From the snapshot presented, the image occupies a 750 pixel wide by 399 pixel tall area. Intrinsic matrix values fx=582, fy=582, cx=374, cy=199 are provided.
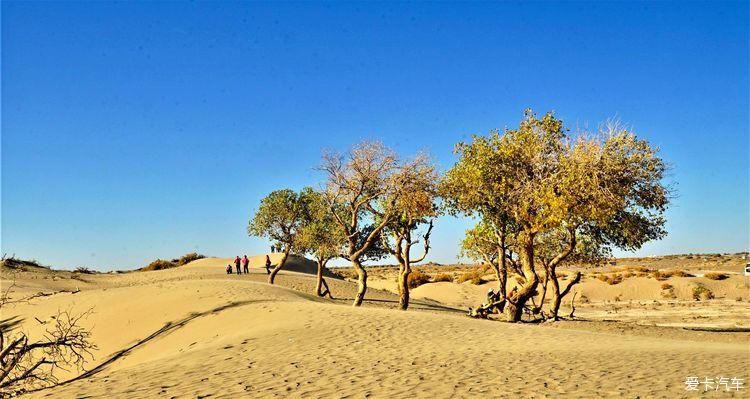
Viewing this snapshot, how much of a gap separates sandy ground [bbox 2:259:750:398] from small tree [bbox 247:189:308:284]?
65.4 ft

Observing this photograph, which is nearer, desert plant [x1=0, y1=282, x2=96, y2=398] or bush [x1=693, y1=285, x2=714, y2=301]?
desert plant [x1=0, y1=282, x2=96, y2=398]

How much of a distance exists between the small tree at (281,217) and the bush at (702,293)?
36267mm

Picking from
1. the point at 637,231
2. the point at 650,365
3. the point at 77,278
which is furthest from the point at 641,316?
the point at 77,278

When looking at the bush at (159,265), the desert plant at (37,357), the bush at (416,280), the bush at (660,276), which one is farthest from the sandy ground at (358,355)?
the bush at (159,265)

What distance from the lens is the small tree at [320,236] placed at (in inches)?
1762

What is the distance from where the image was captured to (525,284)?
2895cm

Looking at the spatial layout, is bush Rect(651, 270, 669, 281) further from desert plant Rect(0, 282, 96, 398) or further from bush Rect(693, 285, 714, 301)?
desert plant Rect(0, 282, 96, 398)

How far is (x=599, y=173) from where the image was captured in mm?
25203

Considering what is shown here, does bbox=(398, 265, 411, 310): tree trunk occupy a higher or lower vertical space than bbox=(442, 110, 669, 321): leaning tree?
lower

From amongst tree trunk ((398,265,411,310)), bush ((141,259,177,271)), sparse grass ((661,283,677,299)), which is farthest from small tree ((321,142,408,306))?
bush ((141,259,177,271))

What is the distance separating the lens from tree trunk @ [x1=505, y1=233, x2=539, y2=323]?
28.0 m

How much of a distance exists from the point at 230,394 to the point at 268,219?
3855 cm

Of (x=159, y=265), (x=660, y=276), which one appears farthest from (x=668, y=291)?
(x=159, y=265)

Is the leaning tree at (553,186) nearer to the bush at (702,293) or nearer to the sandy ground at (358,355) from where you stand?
the sandy ground at (358,355)
